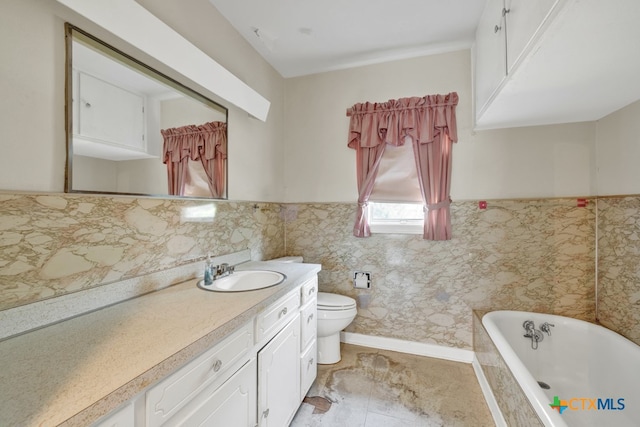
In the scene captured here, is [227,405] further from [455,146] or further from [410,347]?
[455,146]

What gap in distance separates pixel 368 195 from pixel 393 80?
1.04 m

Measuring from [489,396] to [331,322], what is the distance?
3.68 feet

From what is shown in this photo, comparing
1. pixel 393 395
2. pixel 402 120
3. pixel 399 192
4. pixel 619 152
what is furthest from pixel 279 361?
pixel 619 152

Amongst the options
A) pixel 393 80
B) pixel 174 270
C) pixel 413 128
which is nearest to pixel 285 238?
pixel 174 270

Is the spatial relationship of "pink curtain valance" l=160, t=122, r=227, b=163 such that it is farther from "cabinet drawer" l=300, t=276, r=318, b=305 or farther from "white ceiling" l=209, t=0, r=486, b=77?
"cabinet drawer" l=300, t=276, r=318, b=305

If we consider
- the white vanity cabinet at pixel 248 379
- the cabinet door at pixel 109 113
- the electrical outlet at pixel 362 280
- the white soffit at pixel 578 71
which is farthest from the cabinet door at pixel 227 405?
the white soffit at pixel 578 71

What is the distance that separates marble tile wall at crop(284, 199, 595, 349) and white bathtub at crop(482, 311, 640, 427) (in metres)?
0.22

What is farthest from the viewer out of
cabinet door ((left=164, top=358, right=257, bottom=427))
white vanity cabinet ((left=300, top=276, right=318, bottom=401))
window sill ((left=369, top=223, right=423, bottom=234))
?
window sill ((left=369, top=223, right=423, bottom=234))

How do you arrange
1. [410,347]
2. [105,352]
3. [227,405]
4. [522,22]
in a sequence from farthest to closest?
[410,347], [522,22], [227,405], [105,352]

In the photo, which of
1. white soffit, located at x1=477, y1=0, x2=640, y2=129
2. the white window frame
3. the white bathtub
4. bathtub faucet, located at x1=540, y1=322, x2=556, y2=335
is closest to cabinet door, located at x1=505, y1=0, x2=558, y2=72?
white soffit, located at x1=477, y1=0, x2=640, y2=129

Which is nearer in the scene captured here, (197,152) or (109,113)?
(109,113)

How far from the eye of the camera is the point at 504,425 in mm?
1430

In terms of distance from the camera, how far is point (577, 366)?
→ 1.73 metres

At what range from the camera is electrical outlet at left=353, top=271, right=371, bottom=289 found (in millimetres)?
2342
